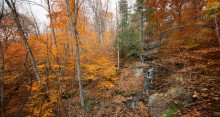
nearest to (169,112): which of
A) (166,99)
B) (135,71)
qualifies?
(166,99)

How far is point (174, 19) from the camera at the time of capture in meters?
9.96

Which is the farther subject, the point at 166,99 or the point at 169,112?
the point at 166,99

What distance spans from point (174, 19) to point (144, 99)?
6.23m

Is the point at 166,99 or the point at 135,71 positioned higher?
the point at 135,71

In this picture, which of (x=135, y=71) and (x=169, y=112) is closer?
(x=169, y=112)

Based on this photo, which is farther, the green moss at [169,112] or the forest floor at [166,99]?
the green moss at [169,112]

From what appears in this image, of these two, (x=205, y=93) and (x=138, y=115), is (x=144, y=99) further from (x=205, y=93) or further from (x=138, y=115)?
(x=205, y=93)

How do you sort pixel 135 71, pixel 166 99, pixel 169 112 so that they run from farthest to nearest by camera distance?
pixel 135 71, pixel 166 99, pixel 169 112

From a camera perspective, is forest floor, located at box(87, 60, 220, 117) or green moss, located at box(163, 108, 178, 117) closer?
forest floor, located at box(87, 60, 220, 117)

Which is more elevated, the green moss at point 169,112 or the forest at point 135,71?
the forest at point 135,71

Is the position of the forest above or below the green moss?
above

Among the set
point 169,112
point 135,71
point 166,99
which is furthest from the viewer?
point 135,71

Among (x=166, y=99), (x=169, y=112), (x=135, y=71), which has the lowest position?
(x=169, y=112)

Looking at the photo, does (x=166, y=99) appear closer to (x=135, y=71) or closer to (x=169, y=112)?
(x=169, y=112)
